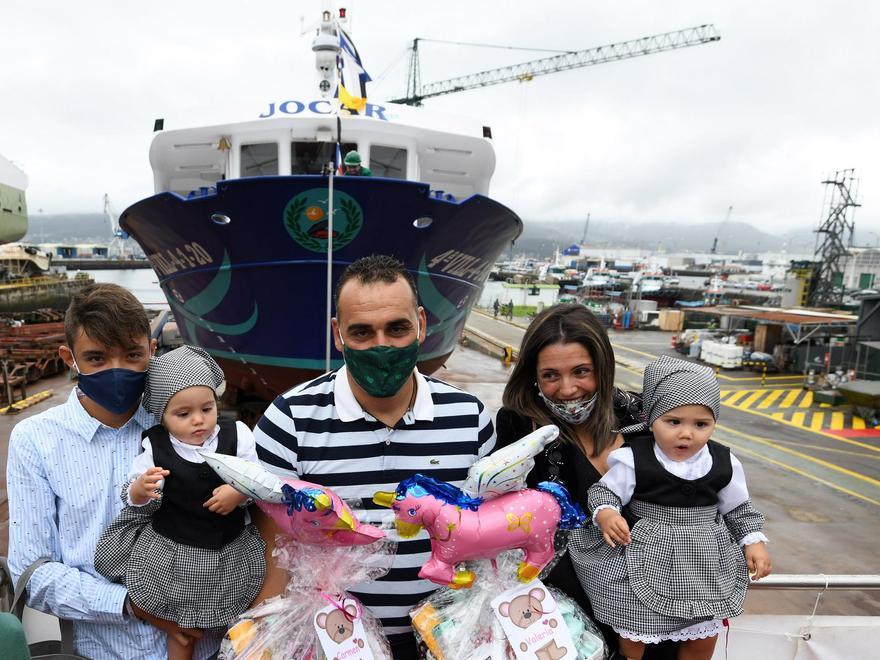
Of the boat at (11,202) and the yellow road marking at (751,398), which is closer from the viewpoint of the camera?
the yellow road marking at (751,398)

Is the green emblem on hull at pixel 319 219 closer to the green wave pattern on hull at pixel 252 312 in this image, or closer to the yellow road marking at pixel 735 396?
the green wave pattern on hull at pixel 252 312

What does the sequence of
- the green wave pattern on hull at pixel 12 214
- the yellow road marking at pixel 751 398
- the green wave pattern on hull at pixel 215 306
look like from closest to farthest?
the green wave pattern on hull at pixel 215 306 → the yellow road marking at pixel 751 398 → the green wave pattern on hull at pixel 12 214

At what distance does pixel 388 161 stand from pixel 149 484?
6405mm

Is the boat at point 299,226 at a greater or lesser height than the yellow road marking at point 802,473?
greater

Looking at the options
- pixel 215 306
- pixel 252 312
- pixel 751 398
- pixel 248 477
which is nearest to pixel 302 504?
pixel 248 477

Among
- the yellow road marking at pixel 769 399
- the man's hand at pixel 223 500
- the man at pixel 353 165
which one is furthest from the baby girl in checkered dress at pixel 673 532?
the yellow road marking at pixel 769 399

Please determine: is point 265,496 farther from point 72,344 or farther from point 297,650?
point 72,344

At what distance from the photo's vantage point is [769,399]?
41.1 feet

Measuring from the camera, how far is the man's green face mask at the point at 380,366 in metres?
1.54

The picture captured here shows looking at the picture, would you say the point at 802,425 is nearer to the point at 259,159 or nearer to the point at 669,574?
the point at 669,574

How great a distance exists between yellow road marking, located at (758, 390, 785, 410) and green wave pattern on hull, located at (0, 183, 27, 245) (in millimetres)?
24479

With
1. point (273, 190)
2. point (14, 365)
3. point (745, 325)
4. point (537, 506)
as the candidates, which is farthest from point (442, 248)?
point (745, 325)

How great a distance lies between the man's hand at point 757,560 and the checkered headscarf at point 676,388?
452 mm

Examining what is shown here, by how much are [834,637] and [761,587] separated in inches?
25.8
